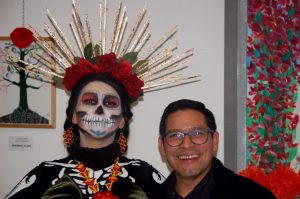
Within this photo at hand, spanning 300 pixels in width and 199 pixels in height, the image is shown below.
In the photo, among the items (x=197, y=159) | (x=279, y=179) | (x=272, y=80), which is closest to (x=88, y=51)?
(x=197, y=159)

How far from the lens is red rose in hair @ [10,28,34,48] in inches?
95.2

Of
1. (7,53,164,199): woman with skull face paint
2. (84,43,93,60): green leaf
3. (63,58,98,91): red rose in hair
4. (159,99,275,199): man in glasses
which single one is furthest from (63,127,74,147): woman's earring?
(159,99,275,199): man in glasses

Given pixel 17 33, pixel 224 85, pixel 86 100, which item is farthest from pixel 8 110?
pixel 224 85

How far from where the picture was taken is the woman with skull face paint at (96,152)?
179 centimetres

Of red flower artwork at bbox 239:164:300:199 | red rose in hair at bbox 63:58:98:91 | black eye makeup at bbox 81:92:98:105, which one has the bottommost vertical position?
red flower artwork at bbox 239:164:300:199

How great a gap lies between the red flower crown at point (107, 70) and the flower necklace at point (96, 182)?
40 centimetres

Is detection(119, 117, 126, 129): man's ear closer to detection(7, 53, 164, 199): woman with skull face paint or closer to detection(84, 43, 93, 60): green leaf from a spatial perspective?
detection(7, 53, 164, 199): woman with skull face paint

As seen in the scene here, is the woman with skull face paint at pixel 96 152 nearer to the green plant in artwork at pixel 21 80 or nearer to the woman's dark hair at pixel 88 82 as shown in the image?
the woman's dark hair at pixel 88 82

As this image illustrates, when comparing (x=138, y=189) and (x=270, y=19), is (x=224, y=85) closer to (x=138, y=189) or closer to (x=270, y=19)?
(x=270, y=19)

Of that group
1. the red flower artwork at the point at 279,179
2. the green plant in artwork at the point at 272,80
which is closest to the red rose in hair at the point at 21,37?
the green plant in artwork at the point at 272,80

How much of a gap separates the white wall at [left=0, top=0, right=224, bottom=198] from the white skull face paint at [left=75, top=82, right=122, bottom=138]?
2.35ft

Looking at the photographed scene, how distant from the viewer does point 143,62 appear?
2.06m

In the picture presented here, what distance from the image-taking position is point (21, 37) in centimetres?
243

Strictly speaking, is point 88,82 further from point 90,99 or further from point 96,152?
point 96,152
